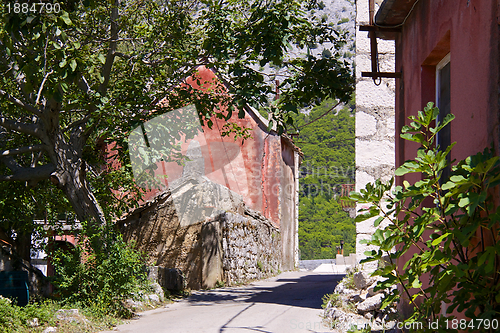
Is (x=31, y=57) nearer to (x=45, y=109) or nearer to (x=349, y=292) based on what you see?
(x=45, y=109)

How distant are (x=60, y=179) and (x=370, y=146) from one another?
5386 mm

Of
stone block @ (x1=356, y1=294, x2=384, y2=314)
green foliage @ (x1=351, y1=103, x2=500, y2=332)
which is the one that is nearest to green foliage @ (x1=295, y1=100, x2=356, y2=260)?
stone block @ (x1=356, y1=294, x2=384, y2=314)

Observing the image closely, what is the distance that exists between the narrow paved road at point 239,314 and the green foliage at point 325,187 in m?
31.1

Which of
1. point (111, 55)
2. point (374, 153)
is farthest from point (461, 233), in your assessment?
point (111, 55)

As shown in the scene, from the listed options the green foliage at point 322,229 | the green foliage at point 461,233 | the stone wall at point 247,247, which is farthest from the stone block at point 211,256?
the green foliage at point 322,229

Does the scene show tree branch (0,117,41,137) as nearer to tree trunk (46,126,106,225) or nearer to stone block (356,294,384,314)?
tree trunk (46,126,106,225)

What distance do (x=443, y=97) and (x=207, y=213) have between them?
7.98 meters

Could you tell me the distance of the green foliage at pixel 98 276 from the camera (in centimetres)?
686

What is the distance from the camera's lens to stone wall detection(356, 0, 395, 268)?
265 inches

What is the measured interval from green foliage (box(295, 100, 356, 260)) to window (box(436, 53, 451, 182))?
35.2m

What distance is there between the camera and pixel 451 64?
12.5ft

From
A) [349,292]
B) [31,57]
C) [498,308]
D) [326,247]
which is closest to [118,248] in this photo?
[31,57]

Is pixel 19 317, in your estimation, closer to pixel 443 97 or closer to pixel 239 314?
pixel 239 314

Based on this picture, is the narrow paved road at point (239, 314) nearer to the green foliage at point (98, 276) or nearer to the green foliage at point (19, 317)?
the green foliage at point (98, 276)
